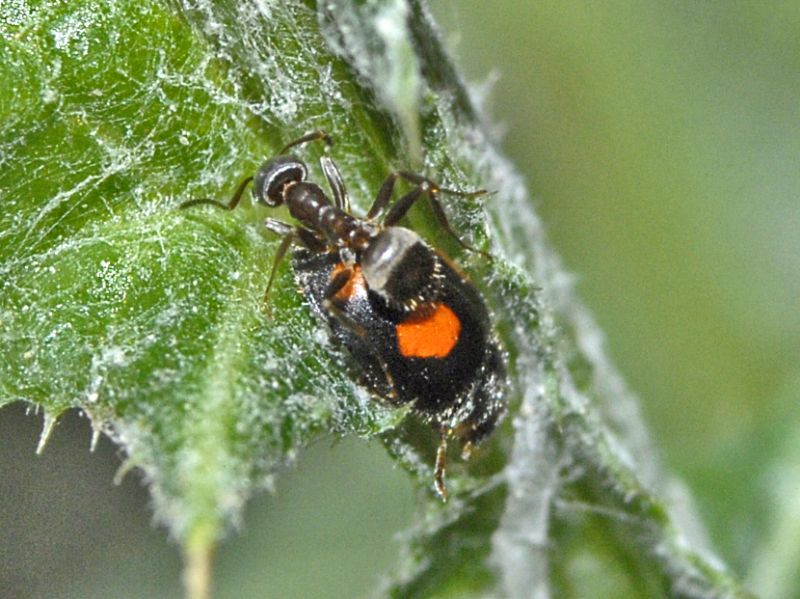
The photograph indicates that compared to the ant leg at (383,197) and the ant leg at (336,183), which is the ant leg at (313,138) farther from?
the ant leg at (383,197)

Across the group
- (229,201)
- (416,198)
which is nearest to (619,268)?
Answer: (416,198)

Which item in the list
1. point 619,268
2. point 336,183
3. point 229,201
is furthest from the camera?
point 619,268

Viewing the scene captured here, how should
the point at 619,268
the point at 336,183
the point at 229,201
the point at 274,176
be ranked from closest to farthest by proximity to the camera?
1. the point at 229,201
2. the point at 274,176
3. the point at 336,183
4. the point at 619,268

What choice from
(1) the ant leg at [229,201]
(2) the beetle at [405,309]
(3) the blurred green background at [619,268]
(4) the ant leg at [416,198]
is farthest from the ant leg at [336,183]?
(3) the blurred green background at [619,268]

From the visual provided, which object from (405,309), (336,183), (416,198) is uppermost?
(336,183)

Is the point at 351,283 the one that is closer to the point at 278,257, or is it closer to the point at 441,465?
the point at 278,257

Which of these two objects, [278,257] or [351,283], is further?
[351,283]

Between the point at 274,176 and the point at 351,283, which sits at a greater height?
the point at 274,176
